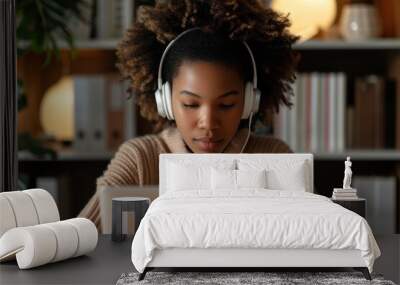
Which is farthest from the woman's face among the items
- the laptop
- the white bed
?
the white bed

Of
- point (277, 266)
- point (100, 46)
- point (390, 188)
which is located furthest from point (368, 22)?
point (277, 266)

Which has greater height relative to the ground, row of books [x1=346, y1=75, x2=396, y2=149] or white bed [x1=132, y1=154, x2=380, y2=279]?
row of books [x1=346, y1=75, x2=396, y2=149]

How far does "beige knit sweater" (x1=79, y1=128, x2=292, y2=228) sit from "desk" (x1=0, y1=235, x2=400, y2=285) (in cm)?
39

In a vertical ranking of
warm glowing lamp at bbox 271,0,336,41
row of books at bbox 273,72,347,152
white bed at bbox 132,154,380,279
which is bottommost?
white bed at bbox 132,154,380,279

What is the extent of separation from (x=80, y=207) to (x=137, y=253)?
210 cm

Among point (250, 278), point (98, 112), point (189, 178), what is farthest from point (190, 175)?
point (98, 112)

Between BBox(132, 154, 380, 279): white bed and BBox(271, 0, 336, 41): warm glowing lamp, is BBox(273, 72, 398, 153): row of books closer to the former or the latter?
BBox(271, 0, 336, 41): warm glowing lamp

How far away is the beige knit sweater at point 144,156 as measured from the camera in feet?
9.77

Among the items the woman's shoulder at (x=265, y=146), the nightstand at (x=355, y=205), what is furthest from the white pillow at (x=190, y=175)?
the woman's shoulder at (x=265, y=146)

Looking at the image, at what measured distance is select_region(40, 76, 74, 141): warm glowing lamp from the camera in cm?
403

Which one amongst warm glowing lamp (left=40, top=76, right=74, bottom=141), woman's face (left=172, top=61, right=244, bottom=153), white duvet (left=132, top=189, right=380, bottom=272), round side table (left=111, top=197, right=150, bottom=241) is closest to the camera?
white duvet (left=132, top=189, right=380, bottom=272)

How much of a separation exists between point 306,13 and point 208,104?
0.90m

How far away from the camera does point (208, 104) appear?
296 cm

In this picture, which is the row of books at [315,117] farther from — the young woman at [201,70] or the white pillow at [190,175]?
the white pillow at [190,175]
